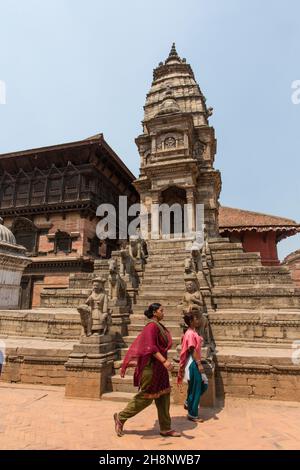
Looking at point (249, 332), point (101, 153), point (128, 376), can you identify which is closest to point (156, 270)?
point (249, 332)

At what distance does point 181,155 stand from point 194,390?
16382 mm

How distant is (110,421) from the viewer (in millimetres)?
4934

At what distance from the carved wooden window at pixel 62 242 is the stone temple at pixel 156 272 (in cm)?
8

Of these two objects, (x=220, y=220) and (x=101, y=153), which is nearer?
(x=101, y=153)

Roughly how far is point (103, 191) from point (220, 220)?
32.3ft

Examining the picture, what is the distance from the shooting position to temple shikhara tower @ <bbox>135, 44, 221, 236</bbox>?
19281mm

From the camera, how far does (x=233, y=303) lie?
10.6 m

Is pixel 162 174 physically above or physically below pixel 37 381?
above

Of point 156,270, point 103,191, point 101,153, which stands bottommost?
point 156,270

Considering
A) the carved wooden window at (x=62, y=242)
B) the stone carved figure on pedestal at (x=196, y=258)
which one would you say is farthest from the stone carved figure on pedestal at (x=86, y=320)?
the carved wooden window at (x=62, y=242)

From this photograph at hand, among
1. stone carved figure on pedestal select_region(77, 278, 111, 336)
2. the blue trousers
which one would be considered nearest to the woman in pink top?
the blue trousers

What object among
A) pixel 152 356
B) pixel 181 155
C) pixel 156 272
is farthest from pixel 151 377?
pixel 181 155

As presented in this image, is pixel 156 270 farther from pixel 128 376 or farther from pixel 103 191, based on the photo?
pixel 103 191

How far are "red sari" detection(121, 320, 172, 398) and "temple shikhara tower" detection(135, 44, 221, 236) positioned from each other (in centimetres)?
1458
